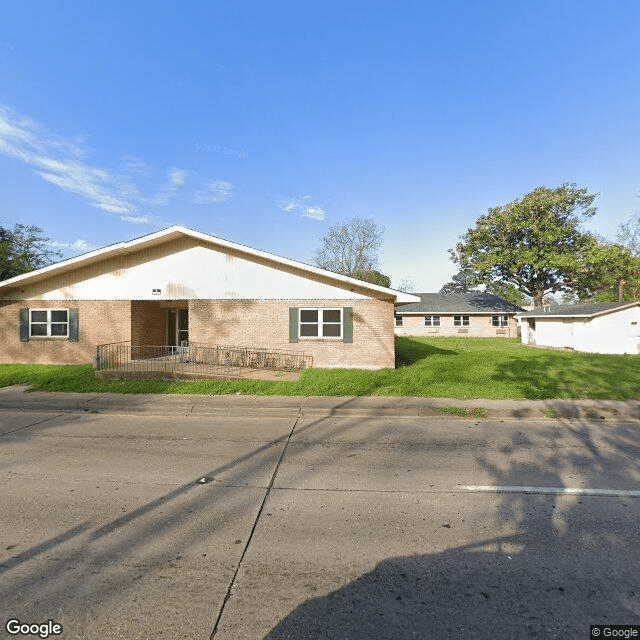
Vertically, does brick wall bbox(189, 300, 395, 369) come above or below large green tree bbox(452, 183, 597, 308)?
below

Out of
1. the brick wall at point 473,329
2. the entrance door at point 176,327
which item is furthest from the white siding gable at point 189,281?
the brick wall at point 473,329

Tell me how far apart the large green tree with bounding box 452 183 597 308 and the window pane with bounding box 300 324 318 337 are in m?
24.9

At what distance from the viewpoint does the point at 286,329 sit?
1501 centimetres

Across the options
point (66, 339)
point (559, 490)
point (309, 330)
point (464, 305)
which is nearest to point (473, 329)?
point (464, 305)

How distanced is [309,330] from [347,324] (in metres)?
1.65

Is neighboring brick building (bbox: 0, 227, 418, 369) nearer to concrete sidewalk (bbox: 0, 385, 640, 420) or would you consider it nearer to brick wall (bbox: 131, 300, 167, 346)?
brick wall (bbox: 131, 300, 167, 346)

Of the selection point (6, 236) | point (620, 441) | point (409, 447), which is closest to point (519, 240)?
point (620, 441)

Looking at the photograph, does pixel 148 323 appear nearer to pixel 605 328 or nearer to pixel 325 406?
pixel 325 406

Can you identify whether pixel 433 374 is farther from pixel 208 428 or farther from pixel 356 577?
pixel 356 577

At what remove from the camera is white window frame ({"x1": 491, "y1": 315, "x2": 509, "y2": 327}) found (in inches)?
1476

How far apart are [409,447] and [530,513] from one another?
2.52 metres

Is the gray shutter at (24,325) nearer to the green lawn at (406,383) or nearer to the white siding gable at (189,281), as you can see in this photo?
the white siding gable at (189,281)

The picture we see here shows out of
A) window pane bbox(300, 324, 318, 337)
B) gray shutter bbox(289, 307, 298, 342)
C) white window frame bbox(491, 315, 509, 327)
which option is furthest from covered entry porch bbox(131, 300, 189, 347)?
white window frame bbox(491, 315, 509, 327)

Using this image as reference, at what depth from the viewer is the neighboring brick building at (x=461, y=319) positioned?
123 ft
